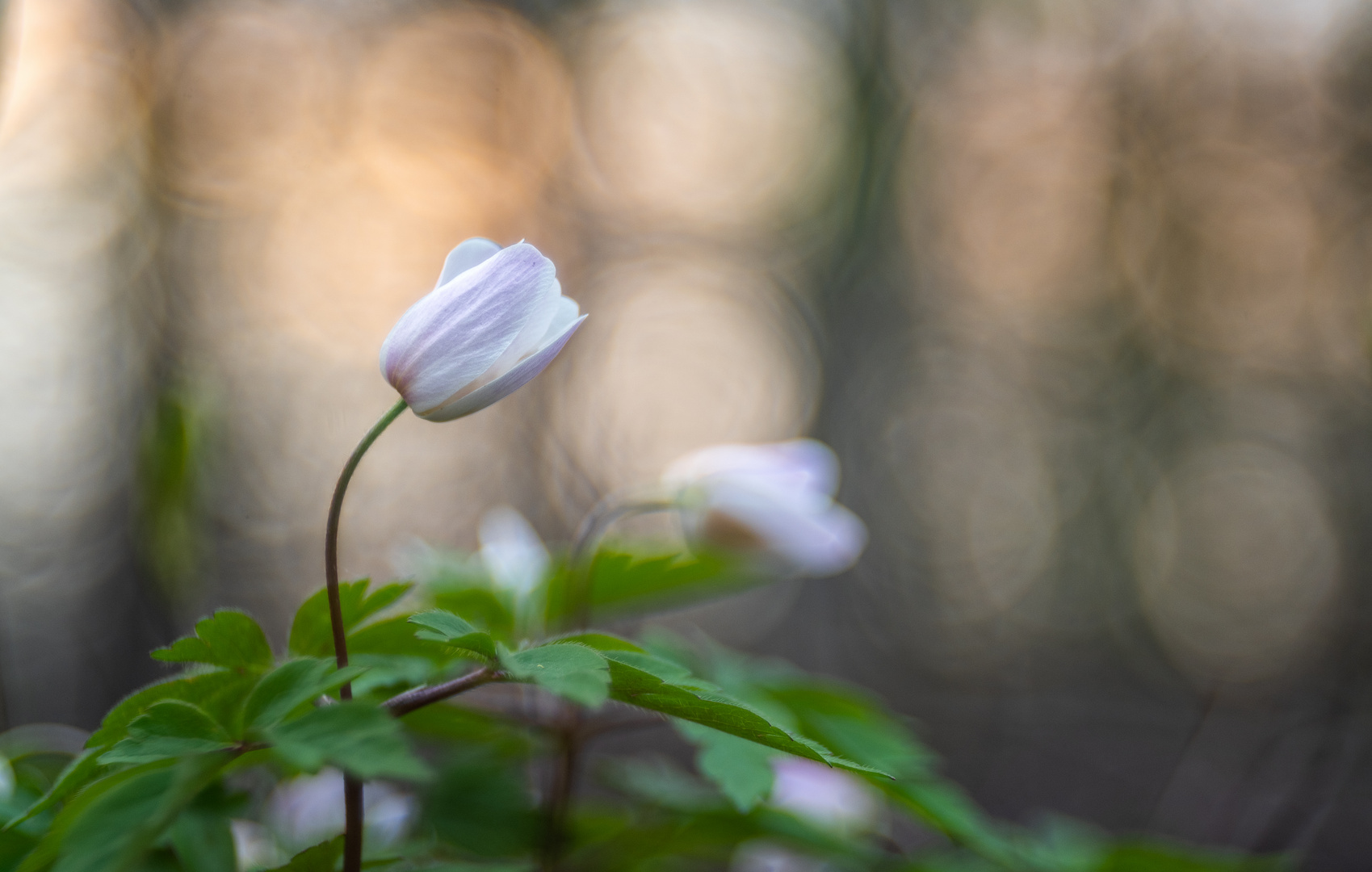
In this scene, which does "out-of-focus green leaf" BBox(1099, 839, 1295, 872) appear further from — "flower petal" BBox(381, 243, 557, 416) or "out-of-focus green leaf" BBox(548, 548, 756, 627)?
"flower petal" BBox(381, 243, 557, 416)

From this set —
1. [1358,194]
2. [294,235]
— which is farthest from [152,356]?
[1358,194]

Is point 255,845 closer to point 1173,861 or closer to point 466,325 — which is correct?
point 466,325

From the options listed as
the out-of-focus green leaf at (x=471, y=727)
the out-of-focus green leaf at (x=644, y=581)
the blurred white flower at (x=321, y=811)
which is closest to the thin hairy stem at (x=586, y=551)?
the out-of-focus green leaf at (x=644, y=581)

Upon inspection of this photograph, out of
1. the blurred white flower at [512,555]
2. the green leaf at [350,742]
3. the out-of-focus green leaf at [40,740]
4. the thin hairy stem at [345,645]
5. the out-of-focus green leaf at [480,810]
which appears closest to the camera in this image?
the green leaf at [350,742]

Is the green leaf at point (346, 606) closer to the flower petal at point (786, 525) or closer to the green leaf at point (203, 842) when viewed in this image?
the green leaf at point (203, 842)

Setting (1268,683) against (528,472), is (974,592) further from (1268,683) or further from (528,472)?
(528,472)
